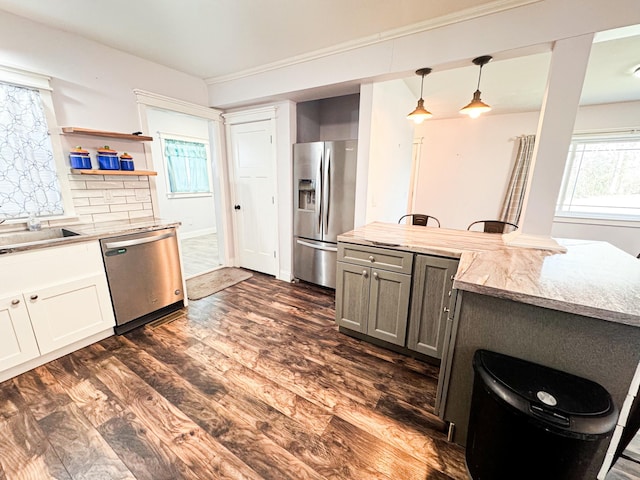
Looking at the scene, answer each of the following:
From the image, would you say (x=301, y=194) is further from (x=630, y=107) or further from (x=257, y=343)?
(x=630, y=107)

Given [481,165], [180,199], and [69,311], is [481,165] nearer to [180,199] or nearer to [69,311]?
[69,311]

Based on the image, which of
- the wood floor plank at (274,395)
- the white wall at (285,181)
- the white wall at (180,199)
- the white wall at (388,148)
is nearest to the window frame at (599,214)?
the white wall at (388,148)

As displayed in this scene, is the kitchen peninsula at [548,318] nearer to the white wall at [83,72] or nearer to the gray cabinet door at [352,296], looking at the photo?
the gray cabinet door at [352,296]

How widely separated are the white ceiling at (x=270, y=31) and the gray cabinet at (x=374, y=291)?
1692mm

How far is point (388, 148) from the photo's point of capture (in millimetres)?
3088

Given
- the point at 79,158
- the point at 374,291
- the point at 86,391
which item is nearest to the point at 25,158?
the point at 79,158

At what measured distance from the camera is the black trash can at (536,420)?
2.75 ft

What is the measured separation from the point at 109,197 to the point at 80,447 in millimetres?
2201

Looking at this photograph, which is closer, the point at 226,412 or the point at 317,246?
the point at 226,412

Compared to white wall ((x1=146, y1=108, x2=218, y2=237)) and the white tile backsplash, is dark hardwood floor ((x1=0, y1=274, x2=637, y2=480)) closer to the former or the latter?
the white tile backsplash

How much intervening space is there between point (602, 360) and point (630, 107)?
5.10 m

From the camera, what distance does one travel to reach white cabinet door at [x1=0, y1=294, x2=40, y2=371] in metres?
1.70

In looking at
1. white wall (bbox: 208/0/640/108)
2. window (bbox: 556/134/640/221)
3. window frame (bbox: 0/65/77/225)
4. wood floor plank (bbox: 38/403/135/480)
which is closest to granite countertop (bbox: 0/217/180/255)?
window frame (bbox: 0/65/77/225)

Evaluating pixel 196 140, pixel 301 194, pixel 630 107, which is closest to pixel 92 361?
pixel 301 194
